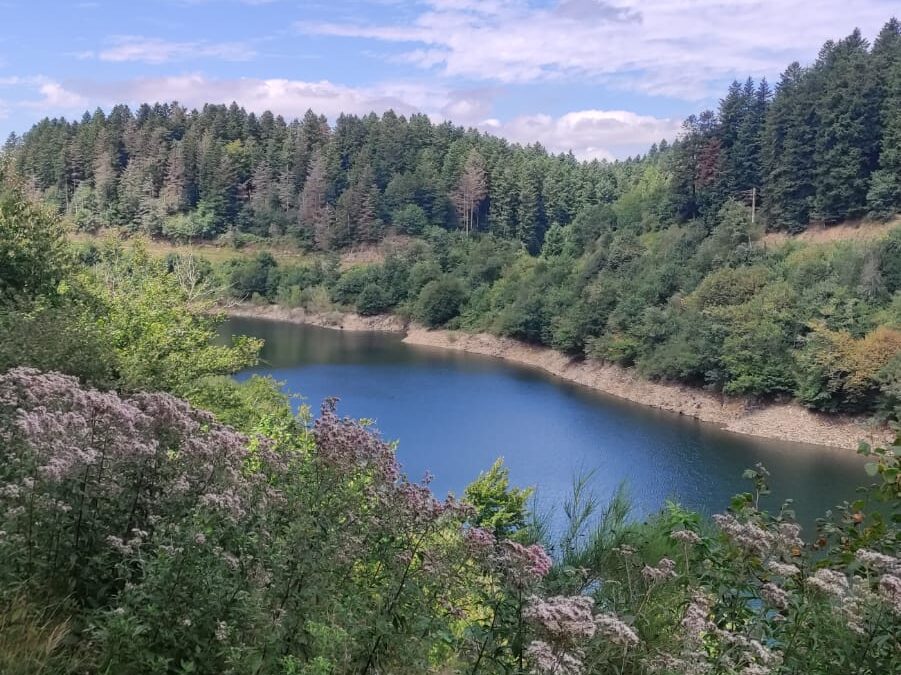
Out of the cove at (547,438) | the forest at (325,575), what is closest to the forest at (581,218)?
the cove at (547,438)

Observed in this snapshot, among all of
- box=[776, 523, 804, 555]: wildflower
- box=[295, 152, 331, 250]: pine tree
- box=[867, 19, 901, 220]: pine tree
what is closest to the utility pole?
box=[867, 19, 901, 220]: pine tree

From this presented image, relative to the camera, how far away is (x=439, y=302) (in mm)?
58406

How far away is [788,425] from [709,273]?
42.1 feet

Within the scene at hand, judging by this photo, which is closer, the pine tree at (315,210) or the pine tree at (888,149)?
the pine tree at (888,149)

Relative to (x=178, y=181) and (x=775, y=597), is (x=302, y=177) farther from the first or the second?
(x=775, y=597)

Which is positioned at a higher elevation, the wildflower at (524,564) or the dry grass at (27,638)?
the wildflower at (524,564)

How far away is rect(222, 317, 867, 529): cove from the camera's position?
77.5ft

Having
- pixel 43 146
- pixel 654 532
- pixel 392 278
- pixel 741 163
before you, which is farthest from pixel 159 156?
pixel 654 532

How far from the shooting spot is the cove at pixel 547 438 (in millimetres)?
A: 23625

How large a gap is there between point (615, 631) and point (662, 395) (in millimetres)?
37158

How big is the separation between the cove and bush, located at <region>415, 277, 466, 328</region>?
37.1ft

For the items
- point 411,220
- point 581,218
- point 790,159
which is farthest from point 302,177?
point 790,159

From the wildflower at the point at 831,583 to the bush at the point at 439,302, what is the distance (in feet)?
182

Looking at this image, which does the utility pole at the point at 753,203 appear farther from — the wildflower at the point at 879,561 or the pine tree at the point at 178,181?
the pine tree at the point at 178,181
